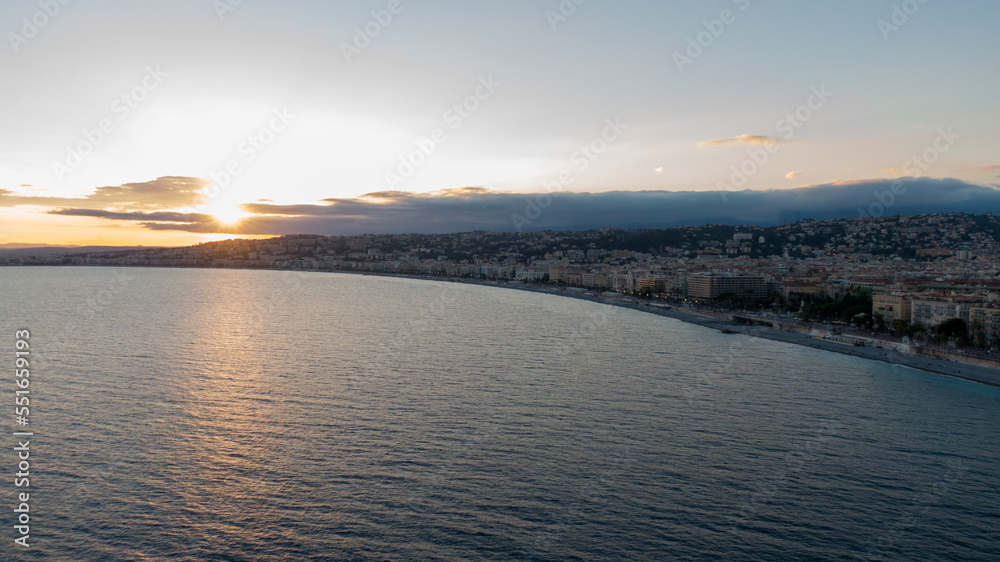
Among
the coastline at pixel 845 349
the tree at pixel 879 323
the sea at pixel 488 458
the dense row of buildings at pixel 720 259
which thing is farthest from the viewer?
the dense row of buildings at pixel 720 259

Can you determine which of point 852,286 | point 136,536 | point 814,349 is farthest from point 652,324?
point 136,536

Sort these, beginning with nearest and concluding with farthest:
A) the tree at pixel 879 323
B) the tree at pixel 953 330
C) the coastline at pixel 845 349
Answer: the coastline at pixel 845 349 → the tree at pixel 953 330 → the tree at pixel 879 323

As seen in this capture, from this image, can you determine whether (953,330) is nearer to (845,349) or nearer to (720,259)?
(845,349)

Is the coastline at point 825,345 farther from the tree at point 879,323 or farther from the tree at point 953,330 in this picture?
the tree at point 879,323

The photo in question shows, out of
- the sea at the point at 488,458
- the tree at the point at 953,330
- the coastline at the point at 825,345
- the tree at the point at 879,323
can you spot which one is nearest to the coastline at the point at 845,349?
the coastline at the point at 825,345

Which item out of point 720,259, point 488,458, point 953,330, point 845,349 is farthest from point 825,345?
point 720,259

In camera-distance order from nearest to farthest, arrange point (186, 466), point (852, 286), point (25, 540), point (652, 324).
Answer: point (25, 540) → point (186, 466) → point (652, 324) → point (852, 286)

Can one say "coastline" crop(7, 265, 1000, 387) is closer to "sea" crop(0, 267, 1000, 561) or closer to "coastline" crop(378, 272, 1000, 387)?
"coastline" crop(378, 272, 1000, 387)

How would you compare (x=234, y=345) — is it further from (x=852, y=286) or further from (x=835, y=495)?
(x=852, y=286)

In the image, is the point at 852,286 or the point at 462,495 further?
the point at 852,286
